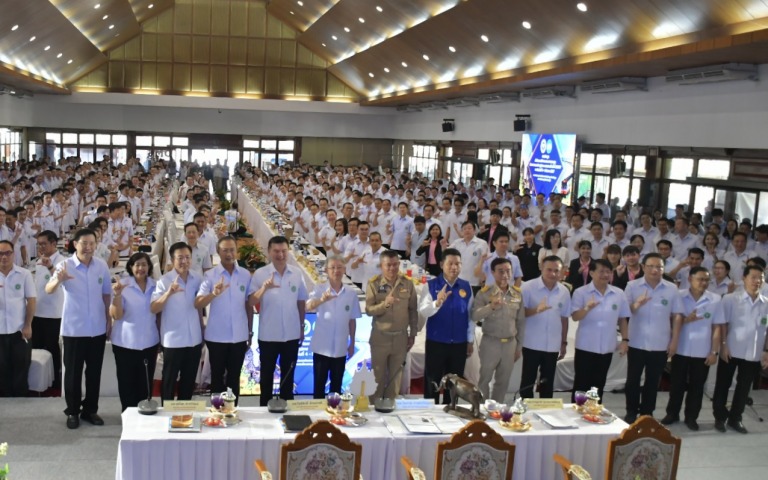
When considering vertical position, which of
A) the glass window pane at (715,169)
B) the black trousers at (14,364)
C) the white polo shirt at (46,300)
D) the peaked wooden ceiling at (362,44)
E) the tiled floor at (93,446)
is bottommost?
the tiled floor at (93,446)

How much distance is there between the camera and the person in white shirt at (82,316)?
6.70m

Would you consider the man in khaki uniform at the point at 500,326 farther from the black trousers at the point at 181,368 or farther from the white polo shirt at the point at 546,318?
the black trousers at the point at 181,368

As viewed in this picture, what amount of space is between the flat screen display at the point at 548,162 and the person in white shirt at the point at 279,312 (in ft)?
47.1

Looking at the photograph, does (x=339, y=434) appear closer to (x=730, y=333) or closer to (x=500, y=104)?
(x=730, y=333)

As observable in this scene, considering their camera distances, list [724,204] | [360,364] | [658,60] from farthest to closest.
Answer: [724,204] → [658,60] → [360,364]

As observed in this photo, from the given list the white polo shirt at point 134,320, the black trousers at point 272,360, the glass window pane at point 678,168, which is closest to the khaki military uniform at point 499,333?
the black trousers at point 272,360

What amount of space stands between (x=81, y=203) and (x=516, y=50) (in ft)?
34.2

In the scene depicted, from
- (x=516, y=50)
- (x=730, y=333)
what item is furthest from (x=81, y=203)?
(x=730, y=333)

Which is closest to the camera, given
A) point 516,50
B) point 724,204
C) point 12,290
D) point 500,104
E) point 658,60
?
point 12,290

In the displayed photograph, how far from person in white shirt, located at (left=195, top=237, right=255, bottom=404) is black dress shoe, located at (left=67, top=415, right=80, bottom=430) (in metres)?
1.20

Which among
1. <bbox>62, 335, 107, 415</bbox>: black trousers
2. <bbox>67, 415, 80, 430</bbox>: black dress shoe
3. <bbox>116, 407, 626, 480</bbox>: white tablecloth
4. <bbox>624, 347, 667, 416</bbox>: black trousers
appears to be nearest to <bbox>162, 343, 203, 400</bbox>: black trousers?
<bbox>62, 335, 107, 415</bbox>: black trousers

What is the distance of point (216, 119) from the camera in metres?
38.8

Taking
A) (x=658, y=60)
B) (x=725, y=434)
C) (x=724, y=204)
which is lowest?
(x=725, y=434)

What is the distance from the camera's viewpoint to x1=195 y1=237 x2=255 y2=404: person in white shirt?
677cm
